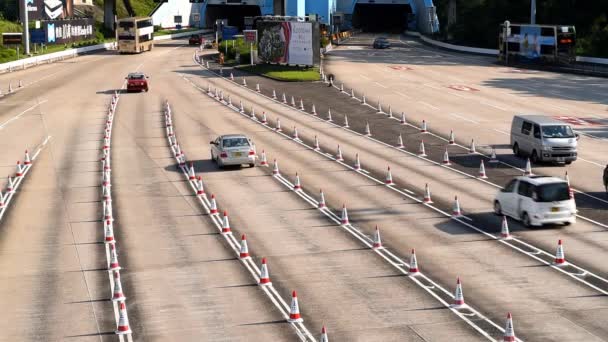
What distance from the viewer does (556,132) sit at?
49.3m

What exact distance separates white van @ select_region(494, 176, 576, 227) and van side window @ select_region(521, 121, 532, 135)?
1473 centimetres

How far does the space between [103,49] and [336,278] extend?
11560 centimetres

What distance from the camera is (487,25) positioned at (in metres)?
138

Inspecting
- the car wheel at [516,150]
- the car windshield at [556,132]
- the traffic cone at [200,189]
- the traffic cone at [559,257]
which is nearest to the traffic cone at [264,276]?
the traffic cone at [559,257]

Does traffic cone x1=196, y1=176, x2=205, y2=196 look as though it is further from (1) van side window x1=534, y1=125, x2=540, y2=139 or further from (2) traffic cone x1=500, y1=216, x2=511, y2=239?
(1) van side window x1=534, y1=125, x2=540, y2=139

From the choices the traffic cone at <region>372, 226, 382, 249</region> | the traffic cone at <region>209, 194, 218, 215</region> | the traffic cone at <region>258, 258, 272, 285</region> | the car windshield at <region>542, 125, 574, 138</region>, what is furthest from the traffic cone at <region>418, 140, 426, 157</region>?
the traffic cone at <region>258, 258, 272, 285</region>

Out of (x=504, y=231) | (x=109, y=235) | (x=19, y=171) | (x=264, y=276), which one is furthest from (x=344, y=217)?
(x=19, y=171)

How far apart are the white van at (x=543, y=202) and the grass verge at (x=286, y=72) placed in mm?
57937

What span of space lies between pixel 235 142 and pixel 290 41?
51370 mm

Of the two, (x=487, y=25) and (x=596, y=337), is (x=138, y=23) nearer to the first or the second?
(x=487, y=25)

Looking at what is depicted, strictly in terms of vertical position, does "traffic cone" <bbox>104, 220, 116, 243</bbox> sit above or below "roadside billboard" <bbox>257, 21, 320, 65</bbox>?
below

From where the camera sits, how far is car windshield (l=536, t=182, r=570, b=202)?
3491 cm

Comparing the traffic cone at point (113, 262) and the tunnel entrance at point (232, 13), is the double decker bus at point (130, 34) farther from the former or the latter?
the traffic cone at point (113, 262)

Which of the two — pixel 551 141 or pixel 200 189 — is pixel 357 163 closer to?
pixel 551 141
